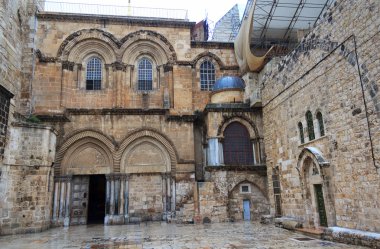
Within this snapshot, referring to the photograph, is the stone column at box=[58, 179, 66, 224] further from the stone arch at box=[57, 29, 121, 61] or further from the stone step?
the stone step

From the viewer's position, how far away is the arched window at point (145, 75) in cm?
1873

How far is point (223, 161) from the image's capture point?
633 inches

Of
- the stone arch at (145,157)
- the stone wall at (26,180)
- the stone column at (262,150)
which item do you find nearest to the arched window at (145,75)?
the stone arch at (145,157)

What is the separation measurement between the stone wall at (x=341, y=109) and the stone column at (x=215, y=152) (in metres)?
3.59

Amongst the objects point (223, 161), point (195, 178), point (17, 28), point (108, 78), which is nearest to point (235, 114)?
point (223, 161)

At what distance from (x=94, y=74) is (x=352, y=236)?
15.2m

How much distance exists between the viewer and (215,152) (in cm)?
1605

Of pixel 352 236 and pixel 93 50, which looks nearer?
pixel 352 236

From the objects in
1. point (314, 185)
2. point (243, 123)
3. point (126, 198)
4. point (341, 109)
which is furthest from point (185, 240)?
point (243, 123)

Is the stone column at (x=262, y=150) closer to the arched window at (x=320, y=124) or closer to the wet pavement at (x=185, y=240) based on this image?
the wet pavement at (x=185, y=240)

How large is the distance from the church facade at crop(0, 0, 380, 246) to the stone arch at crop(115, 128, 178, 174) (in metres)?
0.06

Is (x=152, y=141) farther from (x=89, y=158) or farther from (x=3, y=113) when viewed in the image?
(x=3, y=113)

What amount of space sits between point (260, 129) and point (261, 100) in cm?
150

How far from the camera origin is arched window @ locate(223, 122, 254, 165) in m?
16.3
